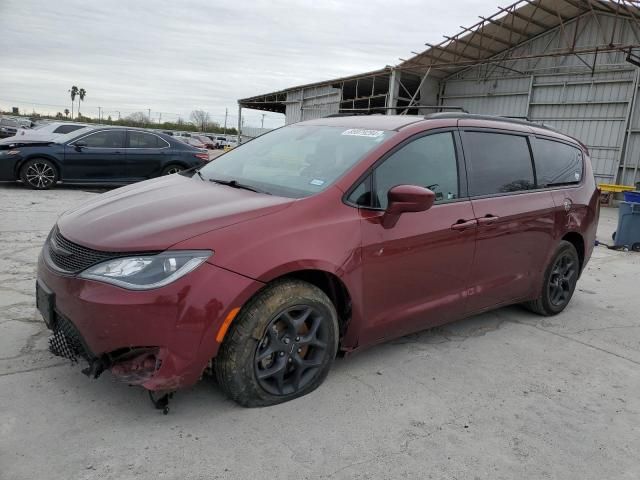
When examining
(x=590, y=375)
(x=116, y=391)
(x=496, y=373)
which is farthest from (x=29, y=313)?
(x=590, y=375)

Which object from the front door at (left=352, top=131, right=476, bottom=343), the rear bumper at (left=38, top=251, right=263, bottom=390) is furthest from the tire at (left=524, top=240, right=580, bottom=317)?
the rear bumper at (left=38, top=251, right=263, bottom=390)

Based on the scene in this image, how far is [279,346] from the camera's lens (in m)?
2.86

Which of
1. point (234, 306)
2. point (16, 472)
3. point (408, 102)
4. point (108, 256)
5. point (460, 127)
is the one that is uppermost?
point (408, 102)

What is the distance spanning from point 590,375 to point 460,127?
1.96 m

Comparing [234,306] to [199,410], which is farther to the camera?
[199,410]

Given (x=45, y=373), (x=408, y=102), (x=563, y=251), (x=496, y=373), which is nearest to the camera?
(x=45, y=373)

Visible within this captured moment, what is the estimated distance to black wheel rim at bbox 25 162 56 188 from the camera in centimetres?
1063

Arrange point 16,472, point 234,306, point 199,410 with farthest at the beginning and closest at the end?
point 199,410 → point 234,306 → point 16,472

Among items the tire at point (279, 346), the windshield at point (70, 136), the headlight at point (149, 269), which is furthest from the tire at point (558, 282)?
the windshield at point (70, 136)

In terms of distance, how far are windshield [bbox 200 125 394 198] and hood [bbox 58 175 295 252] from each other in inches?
8.6

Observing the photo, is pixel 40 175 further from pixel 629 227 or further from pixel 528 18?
pixel 528 18

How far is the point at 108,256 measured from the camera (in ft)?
8.46

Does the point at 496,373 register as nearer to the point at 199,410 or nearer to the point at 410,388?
the point at 410,388

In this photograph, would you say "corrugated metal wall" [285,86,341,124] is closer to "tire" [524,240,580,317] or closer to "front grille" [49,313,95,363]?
"tire" [524,240,580,317]
